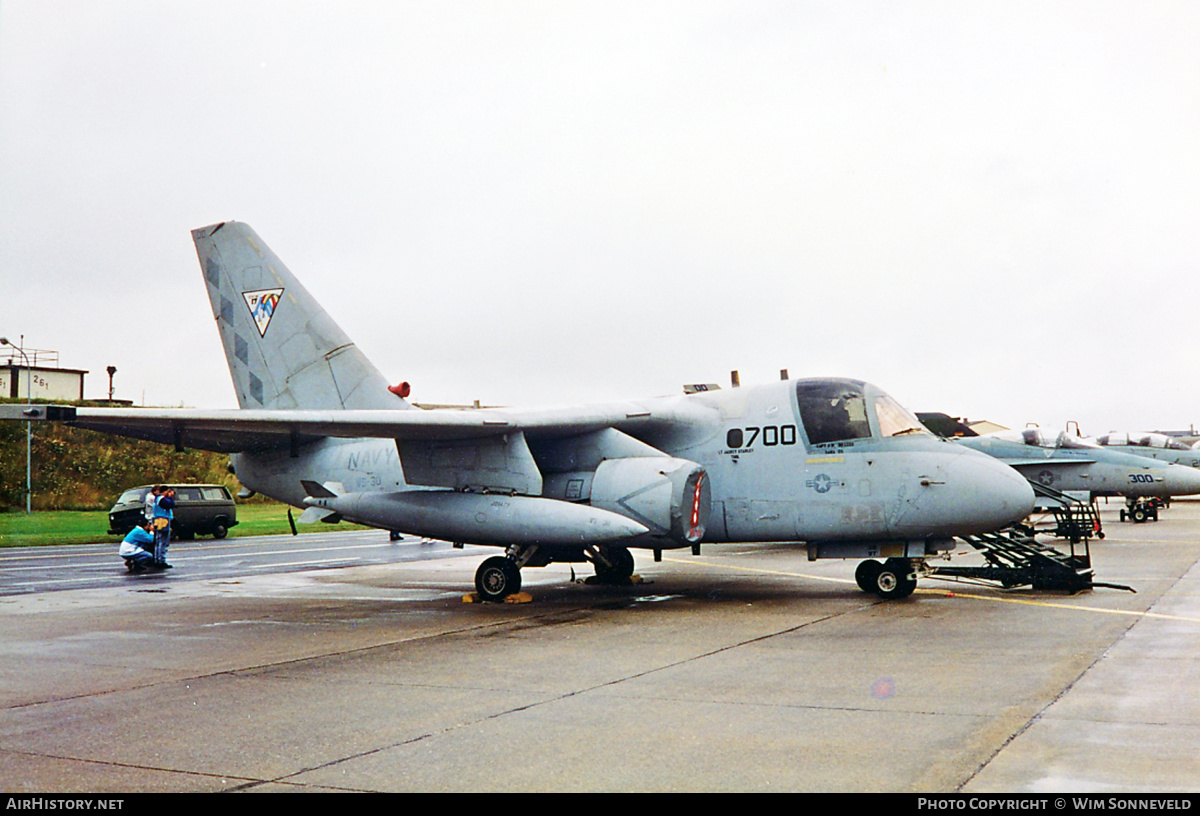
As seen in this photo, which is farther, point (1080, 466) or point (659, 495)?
point (1080, 466)

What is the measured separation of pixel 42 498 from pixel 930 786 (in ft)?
161

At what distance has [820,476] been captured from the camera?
13375 millimetres

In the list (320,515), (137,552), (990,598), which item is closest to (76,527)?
(137,552)

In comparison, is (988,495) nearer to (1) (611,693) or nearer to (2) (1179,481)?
(1) (611,693)

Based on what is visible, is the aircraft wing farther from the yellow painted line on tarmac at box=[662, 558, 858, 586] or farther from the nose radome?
the yellow painted line on tarmac at box=[662, 558, 858, 586]

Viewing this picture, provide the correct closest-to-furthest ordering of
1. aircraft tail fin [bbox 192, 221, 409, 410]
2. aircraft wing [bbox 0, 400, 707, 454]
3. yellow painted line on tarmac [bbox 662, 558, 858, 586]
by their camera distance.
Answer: aircraft wing [bbox 0, 400, 707, 454]
aircraft tail fin [bbox 192, 221, 409, 410]
yellow painted line on tarmac [bbox 662, 558, 858, 586]

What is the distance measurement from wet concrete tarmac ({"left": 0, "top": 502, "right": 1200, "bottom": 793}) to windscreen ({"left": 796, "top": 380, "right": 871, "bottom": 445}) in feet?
7.44

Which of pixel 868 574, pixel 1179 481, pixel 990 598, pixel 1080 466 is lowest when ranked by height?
pixel 990 598

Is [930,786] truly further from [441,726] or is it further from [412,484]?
[412,484]

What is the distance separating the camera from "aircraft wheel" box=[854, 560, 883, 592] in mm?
14096

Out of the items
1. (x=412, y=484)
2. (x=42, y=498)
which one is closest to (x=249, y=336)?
(x=412, y=484)

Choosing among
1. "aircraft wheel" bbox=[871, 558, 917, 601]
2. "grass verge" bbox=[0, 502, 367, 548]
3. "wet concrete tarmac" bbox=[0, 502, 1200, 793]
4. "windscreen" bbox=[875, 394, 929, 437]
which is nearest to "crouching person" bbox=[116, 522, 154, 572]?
"grass verge" bbox=[0, 502, 367, 548]

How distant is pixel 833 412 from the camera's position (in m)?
13.6

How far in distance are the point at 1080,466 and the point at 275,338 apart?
77.1 feet
